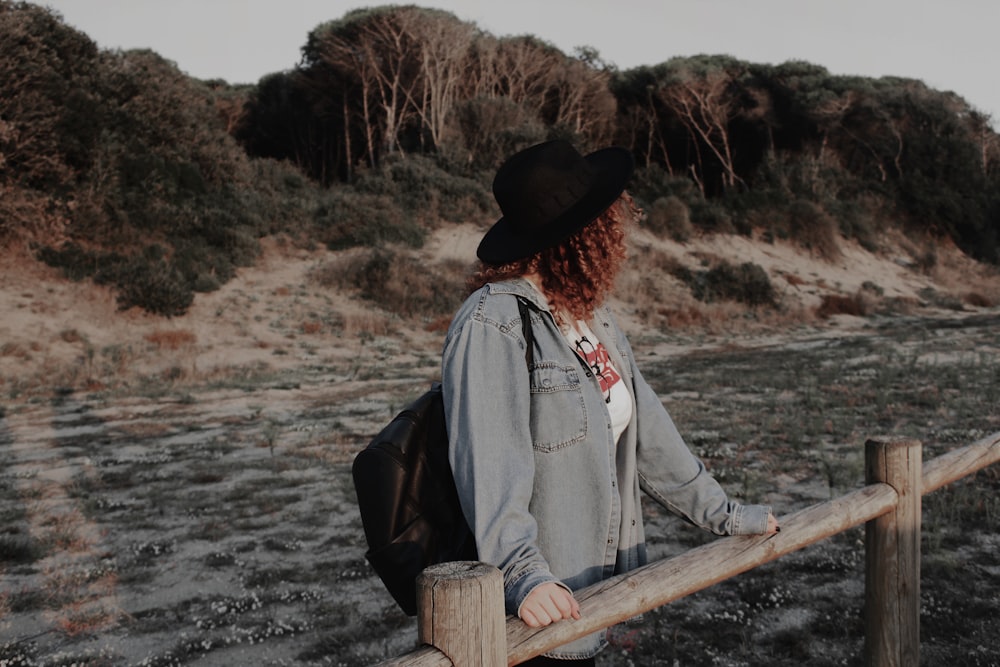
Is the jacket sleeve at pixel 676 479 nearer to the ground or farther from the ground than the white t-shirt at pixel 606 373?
nearer to the ground

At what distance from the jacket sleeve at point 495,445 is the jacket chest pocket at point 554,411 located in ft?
0.19

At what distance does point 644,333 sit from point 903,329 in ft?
23.7

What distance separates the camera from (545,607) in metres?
1.66

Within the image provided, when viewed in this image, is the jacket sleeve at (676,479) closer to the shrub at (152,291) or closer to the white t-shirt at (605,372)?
the white t-shirt at (605,372)

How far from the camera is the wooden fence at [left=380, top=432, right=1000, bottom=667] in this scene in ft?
4.92

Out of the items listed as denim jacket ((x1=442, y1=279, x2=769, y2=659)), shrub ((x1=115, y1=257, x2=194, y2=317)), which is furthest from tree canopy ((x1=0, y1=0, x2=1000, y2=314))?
denim jacket ((x1=442, y1=279, x2=769, y2=659))

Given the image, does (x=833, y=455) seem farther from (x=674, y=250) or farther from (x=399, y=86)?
(x=399, y=86)

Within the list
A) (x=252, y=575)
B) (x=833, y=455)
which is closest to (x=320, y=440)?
(x=252, y=575)

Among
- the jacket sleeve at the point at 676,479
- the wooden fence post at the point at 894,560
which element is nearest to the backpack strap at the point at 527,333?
the jacket sleeve at the point at 676,479

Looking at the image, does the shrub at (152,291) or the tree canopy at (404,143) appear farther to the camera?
the tree canopy at (404,143)

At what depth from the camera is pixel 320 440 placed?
898cm

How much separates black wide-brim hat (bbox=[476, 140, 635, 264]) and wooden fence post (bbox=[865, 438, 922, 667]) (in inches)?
56.7

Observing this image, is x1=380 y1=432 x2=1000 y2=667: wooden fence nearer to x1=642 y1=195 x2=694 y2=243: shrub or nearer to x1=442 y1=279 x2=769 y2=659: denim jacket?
x1=442 y1=279 x2=769 y2=659: denim jacket

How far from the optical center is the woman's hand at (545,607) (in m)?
1.66
